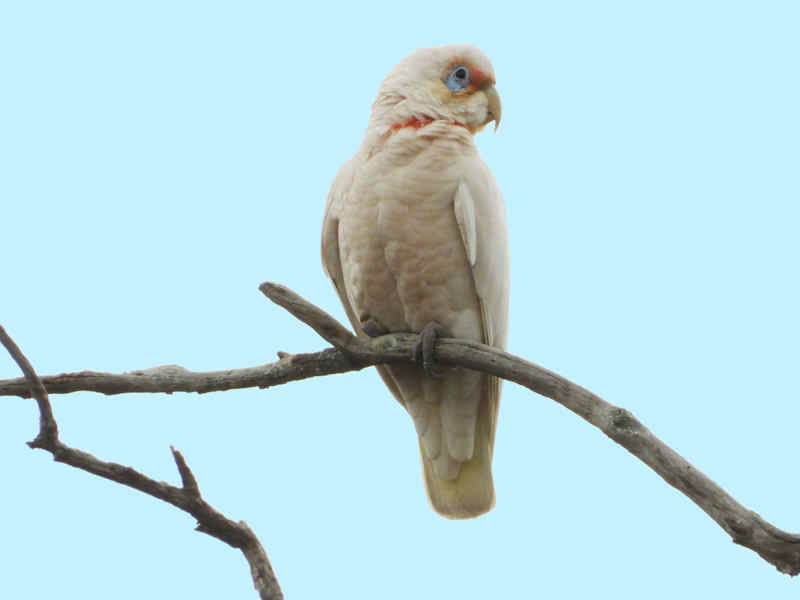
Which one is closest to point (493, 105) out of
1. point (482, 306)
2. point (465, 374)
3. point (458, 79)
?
point (458, 79)

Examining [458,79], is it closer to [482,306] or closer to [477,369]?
[482,306]

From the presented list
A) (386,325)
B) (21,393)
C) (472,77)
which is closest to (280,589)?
(21,393)

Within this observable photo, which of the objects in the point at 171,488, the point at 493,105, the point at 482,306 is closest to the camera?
the point at 171,488

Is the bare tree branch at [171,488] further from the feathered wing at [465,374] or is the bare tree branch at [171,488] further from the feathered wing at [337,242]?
the feathered wing at [337,242]

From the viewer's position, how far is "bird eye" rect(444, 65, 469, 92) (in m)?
4.77

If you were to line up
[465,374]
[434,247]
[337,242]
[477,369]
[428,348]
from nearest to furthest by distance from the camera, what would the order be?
[477,369] → [428,348] → [434,247] → [465,374] → [337,242]

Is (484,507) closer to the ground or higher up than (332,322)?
closer to the ground

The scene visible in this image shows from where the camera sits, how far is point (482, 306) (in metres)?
4.39

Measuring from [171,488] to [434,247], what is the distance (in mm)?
1673

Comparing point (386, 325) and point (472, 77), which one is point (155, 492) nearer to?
point (386, 325)

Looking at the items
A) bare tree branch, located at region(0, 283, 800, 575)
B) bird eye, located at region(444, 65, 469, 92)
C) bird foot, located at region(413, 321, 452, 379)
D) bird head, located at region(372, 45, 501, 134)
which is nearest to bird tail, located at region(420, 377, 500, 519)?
bird foot, located at region(413, 321, 452, 379)

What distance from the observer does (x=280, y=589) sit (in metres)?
3.14

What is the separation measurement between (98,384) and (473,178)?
6.16ft

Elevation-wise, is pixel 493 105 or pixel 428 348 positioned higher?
pixel 493 105
